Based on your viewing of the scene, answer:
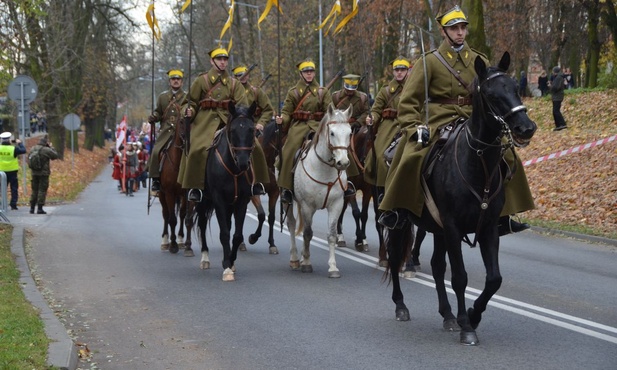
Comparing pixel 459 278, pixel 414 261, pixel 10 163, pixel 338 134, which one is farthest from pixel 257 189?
pixel 10 163

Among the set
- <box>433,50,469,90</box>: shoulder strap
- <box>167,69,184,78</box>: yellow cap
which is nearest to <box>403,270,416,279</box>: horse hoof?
<box>433,50,469,90</box>: shoulder strap

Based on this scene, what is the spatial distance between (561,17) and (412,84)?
129 ft

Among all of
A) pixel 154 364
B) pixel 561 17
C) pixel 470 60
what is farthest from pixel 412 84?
pixel 561 17

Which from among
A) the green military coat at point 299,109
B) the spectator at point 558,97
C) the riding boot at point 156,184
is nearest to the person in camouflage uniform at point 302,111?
the green military coat at point 299,109

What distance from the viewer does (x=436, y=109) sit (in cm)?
Answer: 945

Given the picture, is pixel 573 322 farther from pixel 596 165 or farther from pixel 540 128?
pixel 540 128

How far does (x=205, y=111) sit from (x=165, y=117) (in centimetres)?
279

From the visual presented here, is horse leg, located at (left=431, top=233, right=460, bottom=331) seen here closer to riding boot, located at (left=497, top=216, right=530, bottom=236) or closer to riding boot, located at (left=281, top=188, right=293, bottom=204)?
riding boot, located at (left=497, top=216, right=530, bottom=236)

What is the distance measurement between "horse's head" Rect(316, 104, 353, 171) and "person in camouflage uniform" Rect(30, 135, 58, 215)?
1619 cm

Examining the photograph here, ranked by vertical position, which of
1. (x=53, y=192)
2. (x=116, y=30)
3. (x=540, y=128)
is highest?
(x=116, y=30)

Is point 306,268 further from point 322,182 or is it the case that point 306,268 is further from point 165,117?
point 165,117

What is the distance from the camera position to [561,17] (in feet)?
154

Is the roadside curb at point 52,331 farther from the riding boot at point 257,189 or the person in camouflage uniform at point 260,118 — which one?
the person in camouflage uniform at point 260,118

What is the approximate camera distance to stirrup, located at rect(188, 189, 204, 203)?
14.5 m
